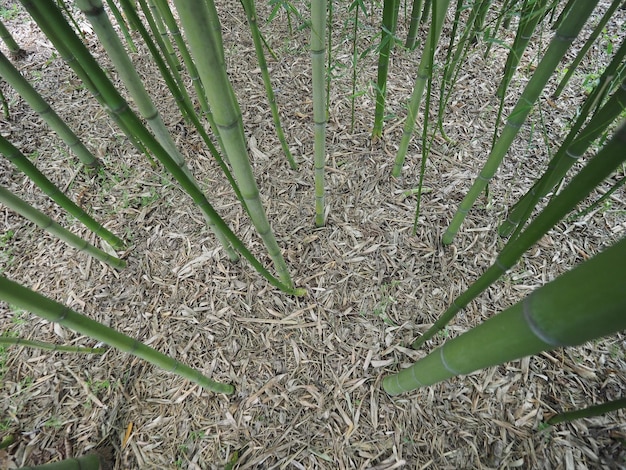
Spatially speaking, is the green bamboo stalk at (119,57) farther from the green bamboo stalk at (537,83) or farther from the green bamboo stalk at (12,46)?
the green bamboo stalk at (12,46)

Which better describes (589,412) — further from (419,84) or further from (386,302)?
(419,84)

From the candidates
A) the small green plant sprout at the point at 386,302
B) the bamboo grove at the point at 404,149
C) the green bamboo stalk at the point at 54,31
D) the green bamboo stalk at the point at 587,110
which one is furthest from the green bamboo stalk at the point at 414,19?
the green bamboo stalk at the point at 54,31

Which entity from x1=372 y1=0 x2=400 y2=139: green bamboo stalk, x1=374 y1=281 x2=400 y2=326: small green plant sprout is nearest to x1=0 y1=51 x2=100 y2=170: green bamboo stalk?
x1=372 y1=0 x2=400 y2=139: green bamboo stalk

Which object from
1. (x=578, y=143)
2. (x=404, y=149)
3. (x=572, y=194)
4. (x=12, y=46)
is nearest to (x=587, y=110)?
(x=578, y=143)

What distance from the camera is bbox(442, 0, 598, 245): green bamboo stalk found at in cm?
66

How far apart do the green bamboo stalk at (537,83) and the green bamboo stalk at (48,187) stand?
1248 millimetres

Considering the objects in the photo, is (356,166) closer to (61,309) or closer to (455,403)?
(455,403)

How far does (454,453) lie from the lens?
98 cm

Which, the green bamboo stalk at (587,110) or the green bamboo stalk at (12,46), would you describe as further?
the green bamboo stalk at (12,46)

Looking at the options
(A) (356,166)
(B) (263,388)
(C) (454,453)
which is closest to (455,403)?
(C) (454,453)

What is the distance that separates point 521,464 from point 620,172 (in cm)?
126

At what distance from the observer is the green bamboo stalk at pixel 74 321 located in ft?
1.75

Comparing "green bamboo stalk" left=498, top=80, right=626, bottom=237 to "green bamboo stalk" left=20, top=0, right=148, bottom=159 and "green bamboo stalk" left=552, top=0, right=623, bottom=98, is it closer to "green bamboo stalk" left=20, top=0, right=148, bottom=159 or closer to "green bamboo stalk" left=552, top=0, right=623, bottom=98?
"green bamboo stalk" left=552, top=0, right=623, bottom=98

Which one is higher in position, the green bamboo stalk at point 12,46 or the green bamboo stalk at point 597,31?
the green bamboo stalk at point 597,31
